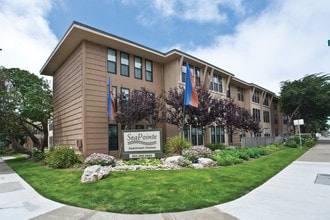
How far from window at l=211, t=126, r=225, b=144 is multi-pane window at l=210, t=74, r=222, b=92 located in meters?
4.21

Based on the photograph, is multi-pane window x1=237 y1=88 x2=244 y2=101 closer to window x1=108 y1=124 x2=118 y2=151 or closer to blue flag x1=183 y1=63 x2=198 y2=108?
blue flag x1=183 y1=63 x2=198 y2=108

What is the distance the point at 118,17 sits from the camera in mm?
14367

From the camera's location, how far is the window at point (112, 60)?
1606 centimetres

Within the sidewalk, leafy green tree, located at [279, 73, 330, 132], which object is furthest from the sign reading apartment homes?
leafy green tree, located at [279, 73, 330, 132]

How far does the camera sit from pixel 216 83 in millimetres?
24344

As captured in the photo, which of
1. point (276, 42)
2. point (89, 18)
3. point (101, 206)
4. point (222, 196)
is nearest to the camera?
point (101, 206)

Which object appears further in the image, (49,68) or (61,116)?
(49,68)

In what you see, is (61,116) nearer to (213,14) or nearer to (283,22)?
(213,14)

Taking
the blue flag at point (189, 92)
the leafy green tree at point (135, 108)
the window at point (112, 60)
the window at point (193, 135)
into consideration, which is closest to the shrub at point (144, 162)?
the leafy green tree at point (135, 108)

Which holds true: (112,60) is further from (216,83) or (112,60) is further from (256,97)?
(256,97)

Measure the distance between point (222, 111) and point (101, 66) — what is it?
31.3 ft

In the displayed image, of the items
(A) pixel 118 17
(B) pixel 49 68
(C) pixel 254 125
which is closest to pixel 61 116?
(B) pixel 49 68

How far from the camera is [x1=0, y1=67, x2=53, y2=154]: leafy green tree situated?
16344mm

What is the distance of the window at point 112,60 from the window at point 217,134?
12.1 m
